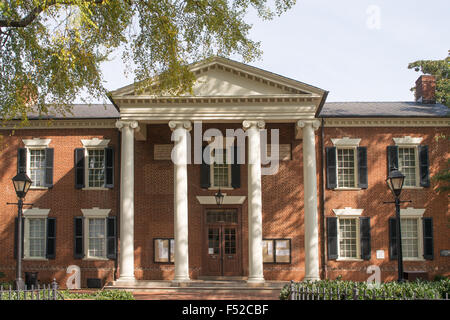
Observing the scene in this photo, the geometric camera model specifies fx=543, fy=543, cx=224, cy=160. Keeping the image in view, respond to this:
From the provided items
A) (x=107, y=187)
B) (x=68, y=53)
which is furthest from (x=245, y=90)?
(x=68, y=53)

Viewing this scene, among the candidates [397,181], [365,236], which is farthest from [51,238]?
[397,181]

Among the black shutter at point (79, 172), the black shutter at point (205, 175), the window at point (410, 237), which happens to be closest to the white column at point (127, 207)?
the black shutter at point (79, 172)

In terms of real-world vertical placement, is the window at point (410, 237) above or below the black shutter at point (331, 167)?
below

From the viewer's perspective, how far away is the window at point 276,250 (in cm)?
2475

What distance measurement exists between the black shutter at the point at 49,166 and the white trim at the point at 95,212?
2037 mm

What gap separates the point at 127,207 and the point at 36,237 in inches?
232

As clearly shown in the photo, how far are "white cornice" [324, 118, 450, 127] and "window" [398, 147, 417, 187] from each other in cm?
117

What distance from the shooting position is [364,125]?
2522 cm

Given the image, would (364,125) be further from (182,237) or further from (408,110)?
(182,237)

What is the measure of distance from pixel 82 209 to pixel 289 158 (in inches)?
389

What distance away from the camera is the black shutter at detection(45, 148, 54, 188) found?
25062 millimetres

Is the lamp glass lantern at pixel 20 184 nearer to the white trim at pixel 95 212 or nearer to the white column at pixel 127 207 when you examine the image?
the white column at pixel 127 207

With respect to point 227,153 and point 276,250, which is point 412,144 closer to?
point 276,250

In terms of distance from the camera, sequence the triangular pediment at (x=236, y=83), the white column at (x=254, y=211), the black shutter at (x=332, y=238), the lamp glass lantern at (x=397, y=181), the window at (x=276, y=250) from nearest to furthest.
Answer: the lamp glass lantern at (x=397, y=181) < the white column at (x=254, y=211) < the triangular pediment at (x=236, y=83) < the black shutter at (x=332, y=238) < the window at (x=276, y=250)
